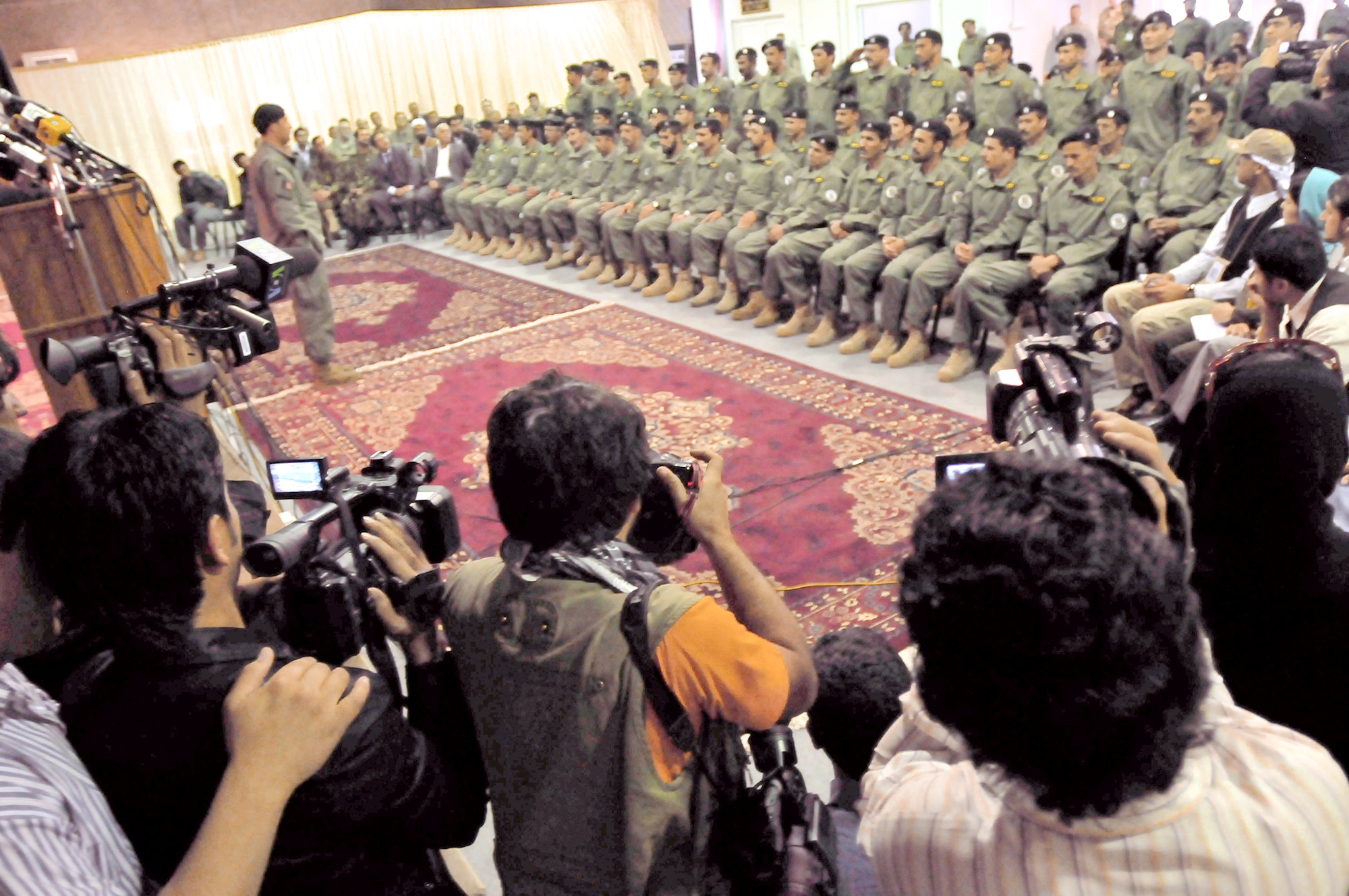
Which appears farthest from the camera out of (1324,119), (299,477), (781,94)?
(781,94)

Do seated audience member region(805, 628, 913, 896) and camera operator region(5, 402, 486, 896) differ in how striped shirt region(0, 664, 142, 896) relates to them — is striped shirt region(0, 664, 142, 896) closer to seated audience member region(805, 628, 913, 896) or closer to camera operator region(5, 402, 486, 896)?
camera operator region(5, 402, 486, 896)

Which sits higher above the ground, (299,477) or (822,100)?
(299,477)

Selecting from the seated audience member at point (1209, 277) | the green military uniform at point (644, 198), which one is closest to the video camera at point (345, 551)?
the seated audience member at point (1209, 277)

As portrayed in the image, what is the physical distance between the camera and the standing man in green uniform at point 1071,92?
5645 mm

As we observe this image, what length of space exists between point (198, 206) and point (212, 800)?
31.5 ft

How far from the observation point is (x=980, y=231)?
4352 millimetres

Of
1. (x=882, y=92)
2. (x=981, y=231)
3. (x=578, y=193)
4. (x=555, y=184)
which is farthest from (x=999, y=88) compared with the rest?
(x=555, y=184)

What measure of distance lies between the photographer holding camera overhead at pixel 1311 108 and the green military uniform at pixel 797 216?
6.00 feet

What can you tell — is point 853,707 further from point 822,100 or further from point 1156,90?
point 822,100

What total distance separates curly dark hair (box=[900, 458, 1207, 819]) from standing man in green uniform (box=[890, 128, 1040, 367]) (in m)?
3.68

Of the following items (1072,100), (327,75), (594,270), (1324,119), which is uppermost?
(327,75)

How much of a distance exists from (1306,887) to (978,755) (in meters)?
0.23

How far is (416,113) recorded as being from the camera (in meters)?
10.8

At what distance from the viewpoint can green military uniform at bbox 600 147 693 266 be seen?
6.16 meters
